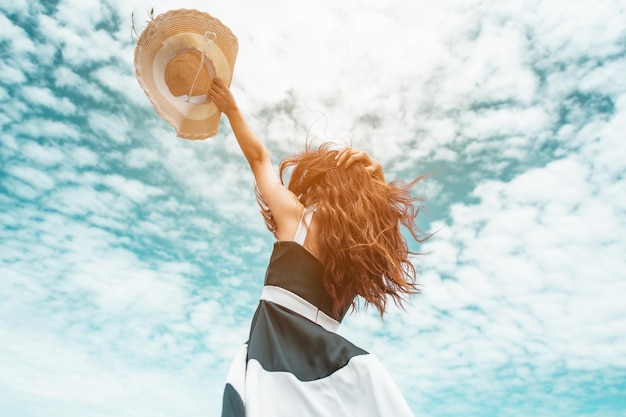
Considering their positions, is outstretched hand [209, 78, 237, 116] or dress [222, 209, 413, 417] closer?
dress [222, 209, 413, 417]

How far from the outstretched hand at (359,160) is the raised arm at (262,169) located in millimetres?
362

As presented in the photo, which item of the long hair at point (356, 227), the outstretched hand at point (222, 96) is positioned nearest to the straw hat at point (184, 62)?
the outstretched hand at point (222, 96)

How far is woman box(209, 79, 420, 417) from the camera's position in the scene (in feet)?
6.80

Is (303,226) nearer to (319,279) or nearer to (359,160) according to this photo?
(319,279)

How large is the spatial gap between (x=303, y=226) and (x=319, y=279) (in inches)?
10.7

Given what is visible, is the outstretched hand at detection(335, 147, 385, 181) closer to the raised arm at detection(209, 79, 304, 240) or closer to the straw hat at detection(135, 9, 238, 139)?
the raised arm at detection(209, 79, 304, 240)

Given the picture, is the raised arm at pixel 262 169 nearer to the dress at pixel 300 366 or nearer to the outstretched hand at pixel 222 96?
the outstretched hand at pixel 222 96

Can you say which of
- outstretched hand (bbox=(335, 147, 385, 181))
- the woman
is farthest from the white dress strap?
outstretched hand (bbox=(335, 147, 385, 181))

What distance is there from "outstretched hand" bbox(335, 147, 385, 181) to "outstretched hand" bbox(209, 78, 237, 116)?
722mm

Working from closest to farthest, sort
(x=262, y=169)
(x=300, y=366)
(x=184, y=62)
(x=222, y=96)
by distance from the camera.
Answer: (x=300, y=366)
(x=262, y=169)
(x=184, y=62)
(x=222, y=96)

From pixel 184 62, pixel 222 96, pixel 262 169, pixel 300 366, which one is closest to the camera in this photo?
pixel 300 366

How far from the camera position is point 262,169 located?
9.63ft

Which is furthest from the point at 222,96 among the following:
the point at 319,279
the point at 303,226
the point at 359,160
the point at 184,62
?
the point at 319,279

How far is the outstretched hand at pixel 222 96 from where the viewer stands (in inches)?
124
